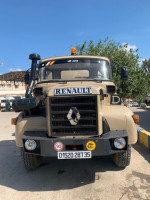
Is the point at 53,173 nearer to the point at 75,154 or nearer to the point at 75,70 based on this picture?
the point at 75,154

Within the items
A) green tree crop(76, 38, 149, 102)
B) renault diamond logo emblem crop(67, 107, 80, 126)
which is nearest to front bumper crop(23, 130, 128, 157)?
renault diamond logo emblem crop(67, 107, 80, 126)

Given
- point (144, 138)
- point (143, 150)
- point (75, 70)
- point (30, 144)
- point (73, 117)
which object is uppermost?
point (75, 70)

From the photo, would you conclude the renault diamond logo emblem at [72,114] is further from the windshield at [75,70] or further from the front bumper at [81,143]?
the windshield at [75,70]

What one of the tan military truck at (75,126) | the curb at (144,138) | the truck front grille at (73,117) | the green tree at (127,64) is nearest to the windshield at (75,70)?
the tan military truck at (75,126)

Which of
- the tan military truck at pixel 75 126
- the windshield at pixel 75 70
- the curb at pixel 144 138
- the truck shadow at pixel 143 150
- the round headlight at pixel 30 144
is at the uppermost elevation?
the windshield at pixel 75 70

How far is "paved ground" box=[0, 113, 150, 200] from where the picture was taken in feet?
9.45

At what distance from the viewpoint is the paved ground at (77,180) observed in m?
2.88

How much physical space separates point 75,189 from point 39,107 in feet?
5.54

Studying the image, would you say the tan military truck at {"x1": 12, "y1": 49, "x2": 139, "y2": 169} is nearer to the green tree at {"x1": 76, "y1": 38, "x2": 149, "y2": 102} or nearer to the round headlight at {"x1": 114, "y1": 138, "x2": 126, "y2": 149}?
the round headlight at {"x1": 114, "y1": 138, "x2": 126, "y2": 149}

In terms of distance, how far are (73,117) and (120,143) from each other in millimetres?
885

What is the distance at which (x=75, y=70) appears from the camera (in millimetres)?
4305

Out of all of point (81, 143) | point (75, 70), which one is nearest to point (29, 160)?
point (81, 143)

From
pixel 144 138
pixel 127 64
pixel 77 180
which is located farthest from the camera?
pixel 127 64

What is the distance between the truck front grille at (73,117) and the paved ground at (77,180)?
95 cm
